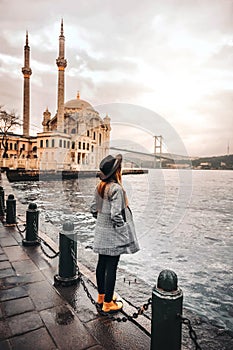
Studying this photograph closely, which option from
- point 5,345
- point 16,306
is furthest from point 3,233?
point 5,345

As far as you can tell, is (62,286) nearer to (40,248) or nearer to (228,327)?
(40,248)

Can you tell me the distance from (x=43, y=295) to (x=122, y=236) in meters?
1.49

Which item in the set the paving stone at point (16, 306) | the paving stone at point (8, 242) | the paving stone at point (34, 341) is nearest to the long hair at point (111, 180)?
the paving stone at point (34, 341)

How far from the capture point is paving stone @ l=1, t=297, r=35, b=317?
9.77ft

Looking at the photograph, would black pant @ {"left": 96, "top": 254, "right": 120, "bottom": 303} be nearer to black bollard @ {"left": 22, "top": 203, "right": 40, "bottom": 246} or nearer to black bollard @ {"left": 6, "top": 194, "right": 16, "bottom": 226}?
black bollard @ {"left": 22, "top": 203, "right": 40, "bottom": 246}

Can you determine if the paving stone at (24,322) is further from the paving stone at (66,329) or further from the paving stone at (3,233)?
the paving stone at (3,233)

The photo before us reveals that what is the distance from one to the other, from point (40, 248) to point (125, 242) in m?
2.98

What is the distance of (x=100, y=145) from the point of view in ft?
220

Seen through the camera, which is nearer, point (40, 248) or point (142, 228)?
point (40, 248)

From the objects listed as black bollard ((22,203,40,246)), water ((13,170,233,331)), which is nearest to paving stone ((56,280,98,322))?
black bollard ((22,203,40,246))

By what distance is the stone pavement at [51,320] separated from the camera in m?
2.51

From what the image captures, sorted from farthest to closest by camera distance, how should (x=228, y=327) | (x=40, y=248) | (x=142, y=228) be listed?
(x=142, y=228) < (x=40, y=248) < (x=228, y=327)

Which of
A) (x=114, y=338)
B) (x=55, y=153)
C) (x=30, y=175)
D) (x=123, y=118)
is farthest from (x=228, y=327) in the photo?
(x=55, y=153)

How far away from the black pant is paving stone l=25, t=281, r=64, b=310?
2.01 ft
